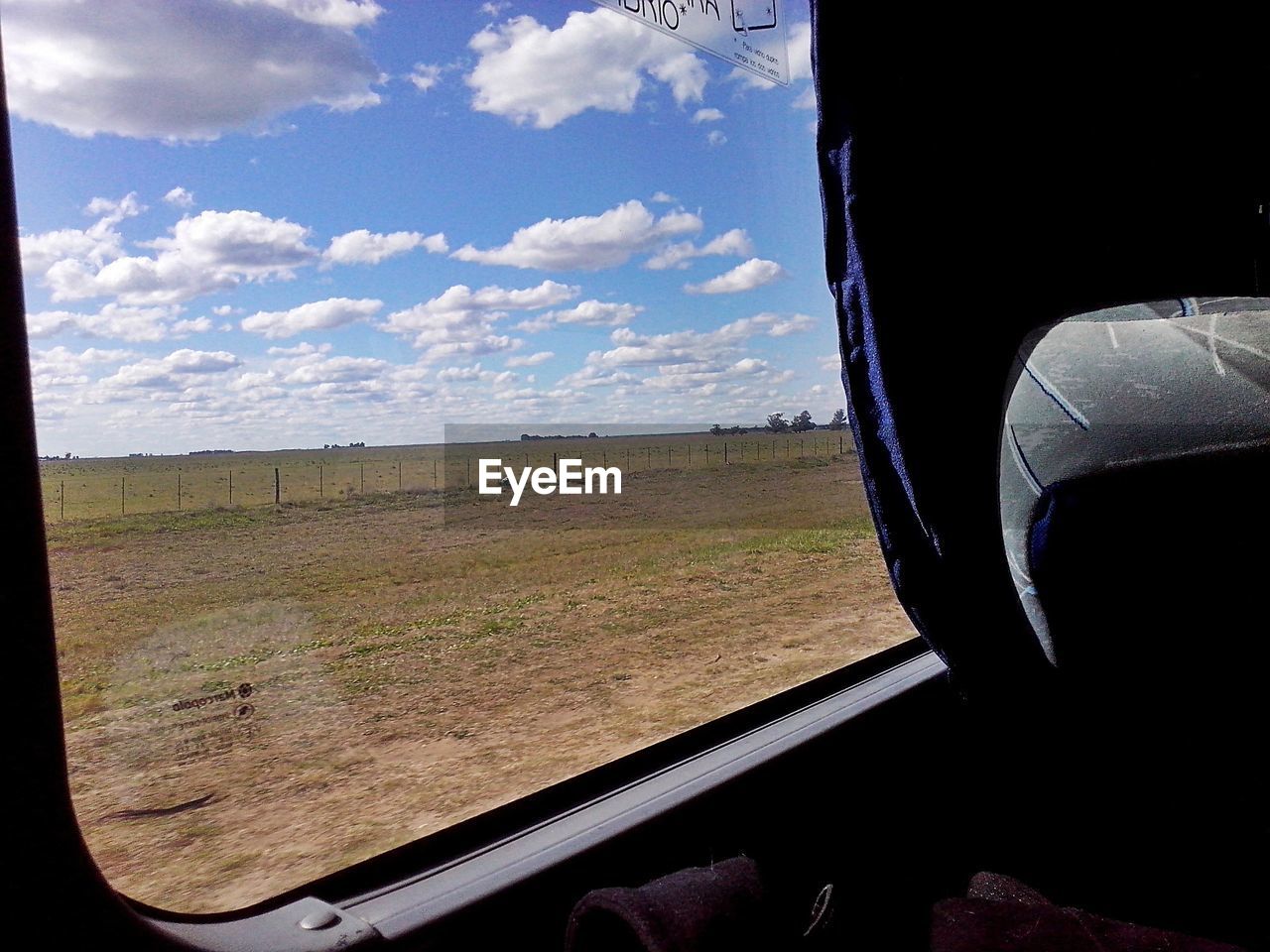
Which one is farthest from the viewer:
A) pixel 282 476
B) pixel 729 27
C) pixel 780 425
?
pixel 780 425

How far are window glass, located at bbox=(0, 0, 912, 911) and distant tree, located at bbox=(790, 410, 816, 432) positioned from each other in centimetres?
2

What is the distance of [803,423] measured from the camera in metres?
2.22

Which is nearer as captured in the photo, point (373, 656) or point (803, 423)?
point (373, 656)

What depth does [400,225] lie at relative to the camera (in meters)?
1.63

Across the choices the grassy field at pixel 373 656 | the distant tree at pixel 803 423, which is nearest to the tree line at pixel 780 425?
the distant tree at pixel 803 423

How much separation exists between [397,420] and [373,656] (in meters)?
0.42

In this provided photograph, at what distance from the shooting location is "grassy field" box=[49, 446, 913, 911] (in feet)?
3.53

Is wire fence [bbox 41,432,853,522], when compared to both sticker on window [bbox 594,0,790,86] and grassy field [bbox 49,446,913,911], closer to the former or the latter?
grassy field [bbox 49,446,913,911]

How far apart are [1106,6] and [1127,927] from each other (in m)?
1.41

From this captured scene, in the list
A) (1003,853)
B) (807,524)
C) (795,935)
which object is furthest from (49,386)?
(807,524)

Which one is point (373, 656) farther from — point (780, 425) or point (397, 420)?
point (780, 425)

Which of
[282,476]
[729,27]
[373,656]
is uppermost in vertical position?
[729,27]

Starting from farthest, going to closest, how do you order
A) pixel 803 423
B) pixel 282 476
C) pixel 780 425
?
pixel 780 425, pixel 803 423, pixel 282 476

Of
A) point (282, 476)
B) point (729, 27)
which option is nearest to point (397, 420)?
point (282, 476)
